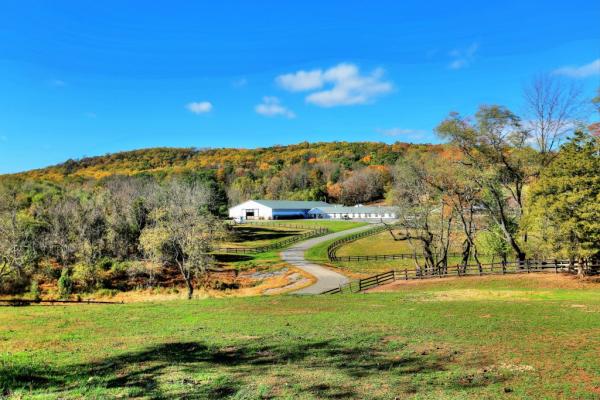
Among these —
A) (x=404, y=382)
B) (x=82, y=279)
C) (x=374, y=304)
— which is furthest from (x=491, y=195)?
(x=82, y=279)

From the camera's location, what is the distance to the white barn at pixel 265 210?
12756 cm

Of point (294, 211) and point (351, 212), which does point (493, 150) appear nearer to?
point (351, 212)

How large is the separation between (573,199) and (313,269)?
88.5ft

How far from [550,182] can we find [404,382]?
80.0ft

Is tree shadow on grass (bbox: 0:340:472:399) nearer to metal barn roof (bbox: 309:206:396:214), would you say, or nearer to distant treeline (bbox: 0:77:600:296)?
distant treeline (bbox: 0:77:600:296)

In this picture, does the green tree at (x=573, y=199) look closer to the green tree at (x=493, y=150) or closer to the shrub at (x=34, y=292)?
the green tree at (x=493, y=150)

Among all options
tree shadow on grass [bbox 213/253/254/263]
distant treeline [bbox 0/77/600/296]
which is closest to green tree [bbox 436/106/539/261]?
distant treeline [bbox 0/77/600/296]

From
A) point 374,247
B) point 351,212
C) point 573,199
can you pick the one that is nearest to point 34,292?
point 573,199

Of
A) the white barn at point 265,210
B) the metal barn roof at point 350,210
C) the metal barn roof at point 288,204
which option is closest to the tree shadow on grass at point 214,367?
the metal barn roof at point 350,210

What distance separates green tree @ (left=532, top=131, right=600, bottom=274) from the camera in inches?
1029

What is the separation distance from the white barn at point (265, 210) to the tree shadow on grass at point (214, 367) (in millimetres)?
114009

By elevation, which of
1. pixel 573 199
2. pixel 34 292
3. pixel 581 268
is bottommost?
pixel 34 292

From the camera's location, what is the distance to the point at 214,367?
10570mm

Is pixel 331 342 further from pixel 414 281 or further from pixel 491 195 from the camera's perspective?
pixel 491 195
